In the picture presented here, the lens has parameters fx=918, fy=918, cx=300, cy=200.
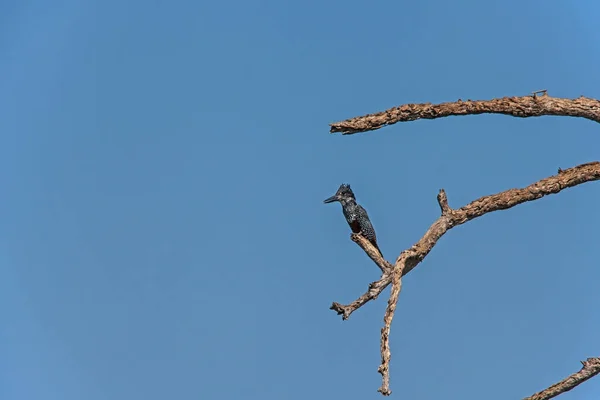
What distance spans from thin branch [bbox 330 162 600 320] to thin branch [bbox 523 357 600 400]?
4.59ft

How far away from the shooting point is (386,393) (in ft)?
21.3

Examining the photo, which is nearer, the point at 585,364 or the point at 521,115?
the point at 585,364

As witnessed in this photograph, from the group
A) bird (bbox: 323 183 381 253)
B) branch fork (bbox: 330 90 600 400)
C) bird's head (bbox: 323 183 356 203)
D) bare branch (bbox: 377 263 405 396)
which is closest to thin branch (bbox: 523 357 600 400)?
branch fork (bbox: 330 90 600 400)

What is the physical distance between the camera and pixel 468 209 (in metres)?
7.48

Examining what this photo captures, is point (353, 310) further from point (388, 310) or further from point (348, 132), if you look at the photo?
point (348, 132)

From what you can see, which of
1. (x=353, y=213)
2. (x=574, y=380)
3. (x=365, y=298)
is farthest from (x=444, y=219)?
(x=353, y=213)

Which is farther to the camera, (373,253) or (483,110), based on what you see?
(373,253)

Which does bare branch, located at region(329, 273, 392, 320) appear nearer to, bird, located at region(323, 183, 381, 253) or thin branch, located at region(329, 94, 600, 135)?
thin branch, located at region(329, 94, 600, 135)

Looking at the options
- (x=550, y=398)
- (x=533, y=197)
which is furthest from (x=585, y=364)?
(x=533, y=197)

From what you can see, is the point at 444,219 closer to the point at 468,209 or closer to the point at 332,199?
the point at 468,209

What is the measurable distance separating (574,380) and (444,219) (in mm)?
1614

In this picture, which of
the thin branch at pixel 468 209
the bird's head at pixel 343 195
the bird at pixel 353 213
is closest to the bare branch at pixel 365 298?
the thin branch at pixel 468 209

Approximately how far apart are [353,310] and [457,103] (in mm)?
1925

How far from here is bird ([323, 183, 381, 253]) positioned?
12422mm
